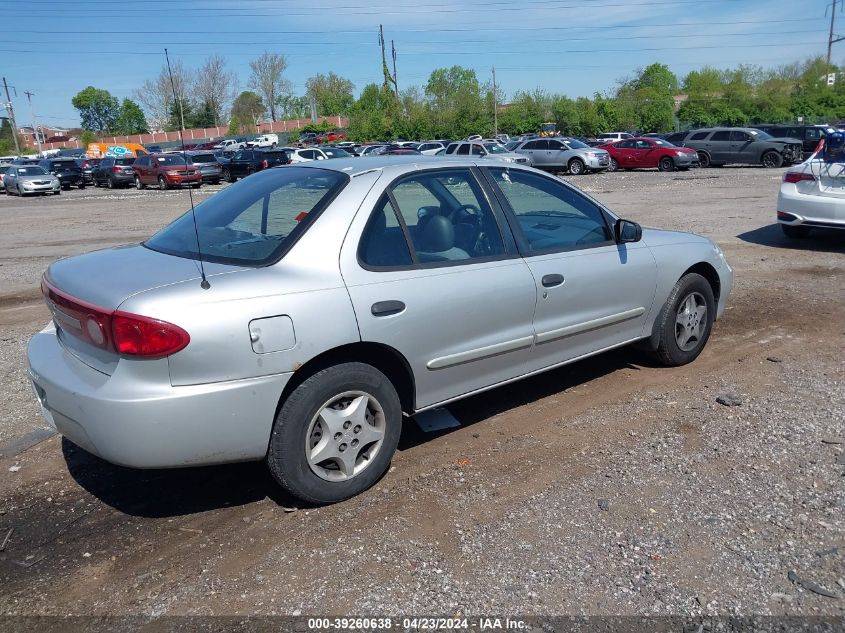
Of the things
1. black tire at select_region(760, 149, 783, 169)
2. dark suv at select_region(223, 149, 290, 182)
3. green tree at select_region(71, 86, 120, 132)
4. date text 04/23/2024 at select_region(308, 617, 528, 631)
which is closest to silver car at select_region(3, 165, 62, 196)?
dark suv at select_region(223, 149, 290, 182)

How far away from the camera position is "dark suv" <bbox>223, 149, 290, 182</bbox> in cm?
3319

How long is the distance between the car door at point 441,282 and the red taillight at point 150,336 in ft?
2.81

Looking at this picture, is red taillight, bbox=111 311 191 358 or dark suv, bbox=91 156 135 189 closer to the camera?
red taillight, bbox=111 311 191 358

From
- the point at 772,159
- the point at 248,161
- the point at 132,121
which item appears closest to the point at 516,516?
the point at 772,159

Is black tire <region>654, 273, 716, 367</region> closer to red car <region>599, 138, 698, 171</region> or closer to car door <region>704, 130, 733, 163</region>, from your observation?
red car <region>599, 138, 698, 171</region>

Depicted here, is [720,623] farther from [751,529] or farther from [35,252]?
[35,252]

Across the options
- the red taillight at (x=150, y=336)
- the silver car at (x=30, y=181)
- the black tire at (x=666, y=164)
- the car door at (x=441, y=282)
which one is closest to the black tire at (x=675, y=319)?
the car door at (x=441, y=282)

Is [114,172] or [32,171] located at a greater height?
[32,171]

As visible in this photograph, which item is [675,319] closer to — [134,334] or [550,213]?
[550,213]

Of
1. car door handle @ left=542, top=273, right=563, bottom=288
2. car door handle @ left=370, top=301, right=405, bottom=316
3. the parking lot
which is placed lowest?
the parking lot

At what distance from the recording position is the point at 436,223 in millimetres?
4215

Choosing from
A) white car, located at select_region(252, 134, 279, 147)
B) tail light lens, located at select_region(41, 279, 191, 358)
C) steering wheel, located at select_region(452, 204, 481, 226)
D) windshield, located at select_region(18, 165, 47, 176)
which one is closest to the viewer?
tail light lens, located at select_region(41, 279, 191, 358)

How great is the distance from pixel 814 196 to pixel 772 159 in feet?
74.6

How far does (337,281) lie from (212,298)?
616mm
